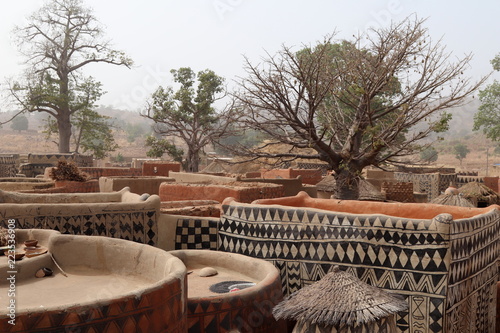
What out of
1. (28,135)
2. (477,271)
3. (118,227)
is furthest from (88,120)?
(28,135)

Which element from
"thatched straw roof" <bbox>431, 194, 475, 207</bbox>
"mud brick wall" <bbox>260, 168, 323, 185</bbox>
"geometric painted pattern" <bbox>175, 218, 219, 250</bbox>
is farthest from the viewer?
"mud brick wall" <bbox>260, 168, 323, 185</bbox>

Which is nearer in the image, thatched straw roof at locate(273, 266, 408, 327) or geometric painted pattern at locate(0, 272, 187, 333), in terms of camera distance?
geometric painted pattern at locate(0, 272, 187, 333)

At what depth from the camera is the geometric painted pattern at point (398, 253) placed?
20.3 ft

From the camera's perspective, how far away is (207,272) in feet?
21.9

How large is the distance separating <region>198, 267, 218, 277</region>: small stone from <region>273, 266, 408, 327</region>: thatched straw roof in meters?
1.59

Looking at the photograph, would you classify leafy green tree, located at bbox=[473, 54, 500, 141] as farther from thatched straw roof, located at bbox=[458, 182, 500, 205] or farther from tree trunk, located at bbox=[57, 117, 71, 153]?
tree trunk, located at bbox=[57, 117, 71, 153]

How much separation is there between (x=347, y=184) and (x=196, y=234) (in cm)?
770

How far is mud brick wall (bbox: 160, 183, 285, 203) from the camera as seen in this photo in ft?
40.7

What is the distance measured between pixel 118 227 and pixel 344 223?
3.12m

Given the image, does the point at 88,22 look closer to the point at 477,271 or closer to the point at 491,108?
the point at 491,108

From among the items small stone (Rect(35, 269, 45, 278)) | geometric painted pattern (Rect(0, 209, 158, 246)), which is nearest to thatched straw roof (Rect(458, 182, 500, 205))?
geometric painted pattern (Rect(0, 209, 158, 246))

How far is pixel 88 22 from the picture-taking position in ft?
117

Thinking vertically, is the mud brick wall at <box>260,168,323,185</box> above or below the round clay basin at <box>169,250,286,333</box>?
above

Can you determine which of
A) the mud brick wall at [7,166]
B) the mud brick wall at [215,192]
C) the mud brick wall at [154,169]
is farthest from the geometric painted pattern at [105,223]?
the mud brick wall at [7,166]
